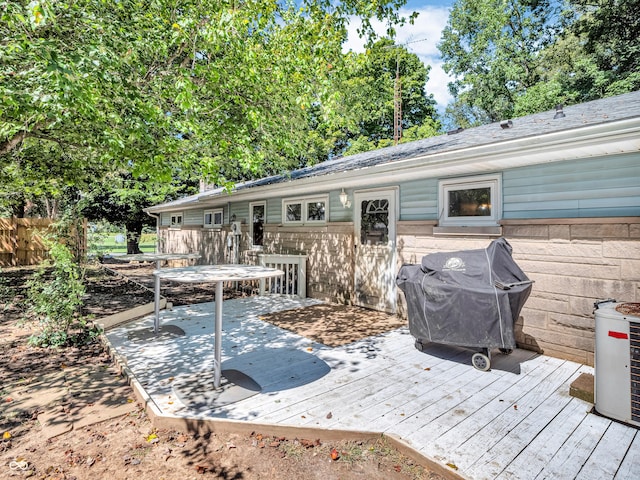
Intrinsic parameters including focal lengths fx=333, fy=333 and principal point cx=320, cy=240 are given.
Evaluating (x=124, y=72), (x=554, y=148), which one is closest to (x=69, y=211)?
(x=124, y=72)

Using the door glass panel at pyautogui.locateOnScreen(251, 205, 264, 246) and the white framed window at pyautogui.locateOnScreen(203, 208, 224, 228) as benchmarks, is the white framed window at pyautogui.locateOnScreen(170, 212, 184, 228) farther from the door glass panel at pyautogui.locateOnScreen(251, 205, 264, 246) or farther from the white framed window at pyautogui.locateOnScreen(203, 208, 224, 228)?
the door glass panel at pyautogui.locateOnScreen(251, 205, 264, 246)

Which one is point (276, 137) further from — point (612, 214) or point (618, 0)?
point (618, 0)

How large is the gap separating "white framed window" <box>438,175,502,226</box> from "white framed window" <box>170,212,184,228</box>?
1292 cm

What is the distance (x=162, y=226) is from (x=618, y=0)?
23.7 m

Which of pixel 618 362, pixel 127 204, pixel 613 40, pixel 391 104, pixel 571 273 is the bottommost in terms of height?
pixel 618 362

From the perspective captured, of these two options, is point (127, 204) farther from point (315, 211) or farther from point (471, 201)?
point (471, 201)

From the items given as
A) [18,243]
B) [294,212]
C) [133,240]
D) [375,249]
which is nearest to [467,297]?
[375,249]

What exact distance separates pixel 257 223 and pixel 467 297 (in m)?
7.05

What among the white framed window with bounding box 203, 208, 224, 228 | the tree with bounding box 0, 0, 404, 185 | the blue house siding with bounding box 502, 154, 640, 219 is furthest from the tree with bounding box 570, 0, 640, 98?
the white framed window with bounding box 203, 208, 224, 228

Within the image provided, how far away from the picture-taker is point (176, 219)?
15945mm

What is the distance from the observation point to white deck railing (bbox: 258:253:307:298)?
7.66 meters

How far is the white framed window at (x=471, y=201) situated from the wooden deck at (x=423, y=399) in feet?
6.01

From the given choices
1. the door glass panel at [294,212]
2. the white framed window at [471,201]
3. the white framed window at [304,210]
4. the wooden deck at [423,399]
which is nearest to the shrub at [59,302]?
the wooden deck at [423,399]

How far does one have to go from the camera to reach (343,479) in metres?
2.05
